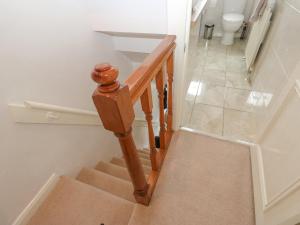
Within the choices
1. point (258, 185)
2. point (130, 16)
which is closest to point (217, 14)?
point (130, 16)

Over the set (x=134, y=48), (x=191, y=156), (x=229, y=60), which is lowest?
(x=229, y=60)

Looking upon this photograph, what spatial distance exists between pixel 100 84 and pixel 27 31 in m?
0.86

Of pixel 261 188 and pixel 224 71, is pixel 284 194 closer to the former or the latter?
pixel 261 188

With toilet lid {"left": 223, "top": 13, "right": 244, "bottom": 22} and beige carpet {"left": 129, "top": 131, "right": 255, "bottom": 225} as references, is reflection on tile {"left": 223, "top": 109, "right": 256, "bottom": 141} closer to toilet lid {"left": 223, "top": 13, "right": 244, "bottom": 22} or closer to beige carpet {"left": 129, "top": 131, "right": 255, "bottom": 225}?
beige carpet {"left": 129, "top": 131, "right": 255, "bottom": 225}

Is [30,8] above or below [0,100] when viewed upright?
above

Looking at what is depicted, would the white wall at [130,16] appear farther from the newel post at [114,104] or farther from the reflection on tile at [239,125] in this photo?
the reflection on tile at [239,125]

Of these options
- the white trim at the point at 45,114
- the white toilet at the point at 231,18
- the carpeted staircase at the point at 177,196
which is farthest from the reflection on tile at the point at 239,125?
the white toilet at the point at 231,18

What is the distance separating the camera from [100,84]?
58 cm

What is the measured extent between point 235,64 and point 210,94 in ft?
3.38

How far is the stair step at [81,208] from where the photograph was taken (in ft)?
3.81

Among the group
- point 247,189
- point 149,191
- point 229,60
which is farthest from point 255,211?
point 229,60

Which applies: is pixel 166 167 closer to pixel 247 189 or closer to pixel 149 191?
pixel 149 191

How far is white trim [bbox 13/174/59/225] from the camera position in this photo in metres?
1.20

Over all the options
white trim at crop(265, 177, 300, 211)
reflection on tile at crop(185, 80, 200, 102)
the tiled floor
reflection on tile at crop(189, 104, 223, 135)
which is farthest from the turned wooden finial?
reflection on tile at crop(185, 80, 200, 102)
